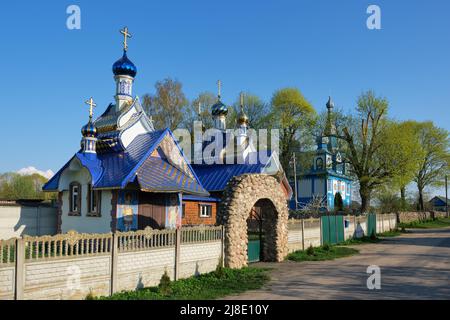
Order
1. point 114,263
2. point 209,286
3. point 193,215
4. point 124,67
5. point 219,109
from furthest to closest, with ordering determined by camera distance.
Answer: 1. point 219,109
2. point 193,215
3. point 124,67
4. point 209,286
5. point 114,263

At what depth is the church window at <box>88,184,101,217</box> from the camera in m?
18.3

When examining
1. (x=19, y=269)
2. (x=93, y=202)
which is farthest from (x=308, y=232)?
(x=19, y=269)

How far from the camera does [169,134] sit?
68.3ft

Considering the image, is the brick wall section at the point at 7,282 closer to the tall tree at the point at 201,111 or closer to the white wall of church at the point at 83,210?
the white wall of church at the point at 83,210

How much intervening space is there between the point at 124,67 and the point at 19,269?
17249 millimetres

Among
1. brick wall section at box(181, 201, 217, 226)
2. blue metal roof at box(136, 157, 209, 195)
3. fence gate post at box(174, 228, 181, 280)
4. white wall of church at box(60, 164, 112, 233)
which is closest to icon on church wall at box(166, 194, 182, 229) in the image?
blue metal roof at box(136, 157, 209, 195)

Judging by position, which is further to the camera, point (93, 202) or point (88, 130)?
point (88, 130)

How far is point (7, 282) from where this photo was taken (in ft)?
25.9

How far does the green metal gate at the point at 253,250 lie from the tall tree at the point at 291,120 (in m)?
26.8

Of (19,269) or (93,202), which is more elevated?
(93,202)

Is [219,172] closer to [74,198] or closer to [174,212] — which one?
[174,212]

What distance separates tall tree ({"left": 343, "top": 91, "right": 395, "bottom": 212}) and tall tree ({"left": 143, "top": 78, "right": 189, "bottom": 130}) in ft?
56.5

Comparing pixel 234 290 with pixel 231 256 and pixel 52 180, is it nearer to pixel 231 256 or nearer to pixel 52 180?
pixel 231 256
